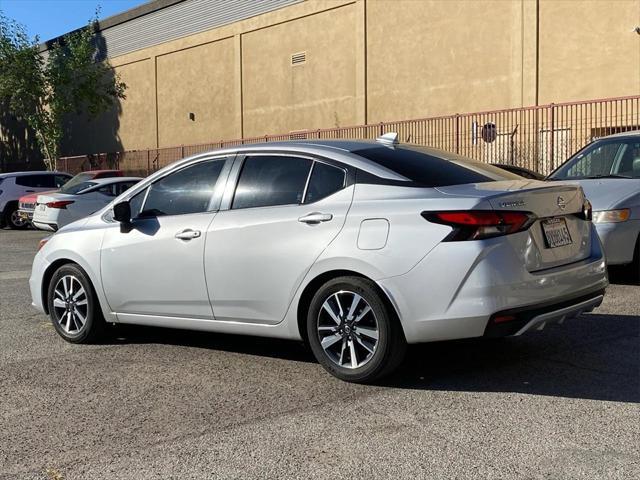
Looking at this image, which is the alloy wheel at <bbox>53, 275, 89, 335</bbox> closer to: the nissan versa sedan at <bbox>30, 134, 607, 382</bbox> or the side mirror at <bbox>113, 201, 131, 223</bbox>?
the nissan versa sedan at <bbox>30, 134, 607, 382</bbox>

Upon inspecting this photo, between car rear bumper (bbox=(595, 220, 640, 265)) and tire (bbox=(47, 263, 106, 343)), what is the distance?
5.07m

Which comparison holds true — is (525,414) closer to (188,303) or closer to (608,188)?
(188,303)

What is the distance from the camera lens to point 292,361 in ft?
19.5

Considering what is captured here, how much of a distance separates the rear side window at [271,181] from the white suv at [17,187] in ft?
58.1

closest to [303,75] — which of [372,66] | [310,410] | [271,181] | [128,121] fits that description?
[372,66]

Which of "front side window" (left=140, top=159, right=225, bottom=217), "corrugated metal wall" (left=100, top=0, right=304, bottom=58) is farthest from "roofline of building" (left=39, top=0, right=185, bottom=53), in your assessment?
"front side window" (left=140, top=159, right=225, bottom=217)

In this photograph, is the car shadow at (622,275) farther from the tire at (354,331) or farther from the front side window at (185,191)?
the front side window at (185,191)

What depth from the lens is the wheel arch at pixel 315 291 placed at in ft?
16.5

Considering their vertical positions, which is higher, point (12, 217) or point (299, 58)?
point (299, 58)

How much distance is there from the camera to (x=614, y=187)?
8781 mm

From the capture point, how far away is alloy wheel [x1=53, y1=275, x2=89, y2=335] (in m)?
6.68

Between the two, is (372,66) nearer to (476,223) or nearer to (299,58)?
(299,58)

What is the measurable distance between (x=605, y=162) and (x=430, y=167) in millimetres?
4877

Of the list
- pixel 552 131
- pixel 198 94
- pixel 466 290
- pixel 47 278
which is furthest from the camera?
pixel 198 94
